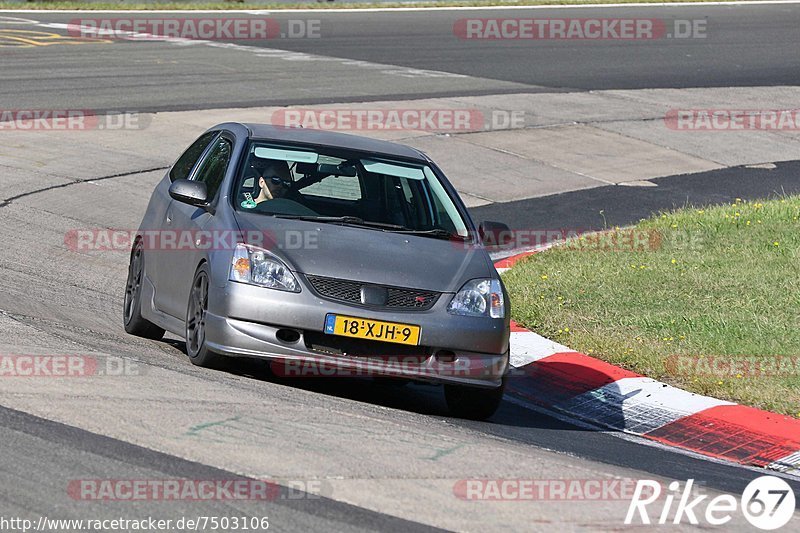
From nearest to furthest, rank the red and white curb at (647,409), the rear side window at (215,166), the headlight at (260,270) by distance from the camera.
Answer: the headlight at (260,270) < the red and white curb at (647,409) < the rear side window at (215,166)

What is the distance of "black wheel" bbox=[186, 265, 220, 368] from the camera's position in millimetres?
7805

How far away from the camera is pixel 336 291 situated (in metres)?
7.52

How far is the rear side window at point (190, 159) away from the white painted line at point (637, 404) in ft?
10.1

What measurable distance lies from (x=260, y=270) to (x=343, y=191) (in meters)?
1.18

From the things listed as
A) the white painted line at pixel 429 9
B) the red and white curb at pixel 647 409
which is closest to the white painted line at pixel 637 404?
Answer: the red and white curb at pixel 647 409

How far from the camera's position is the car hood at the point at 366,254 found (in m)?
7.60

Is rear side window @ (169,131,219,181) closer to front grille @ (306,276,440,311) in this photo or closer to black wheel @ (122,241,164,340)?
black wheel @ (122,241,164,340)

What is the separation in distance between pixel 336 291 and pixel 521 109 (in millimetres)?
14278

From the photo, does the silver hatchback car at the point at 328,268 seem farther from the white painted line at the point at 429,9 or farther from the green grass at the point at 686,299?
the white painted line at the point at 429,9

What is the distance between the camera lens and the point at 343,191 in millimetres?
8602

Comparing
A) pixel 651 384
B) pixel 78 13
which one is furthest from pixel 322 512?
pixel 78 13

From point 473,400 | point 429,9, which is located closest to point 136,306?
point 473,400

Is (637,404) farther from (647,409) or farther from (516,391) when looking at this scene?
(516,391)

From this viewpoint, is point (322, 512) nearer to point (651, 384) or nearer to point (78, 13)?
point (651, 384)
